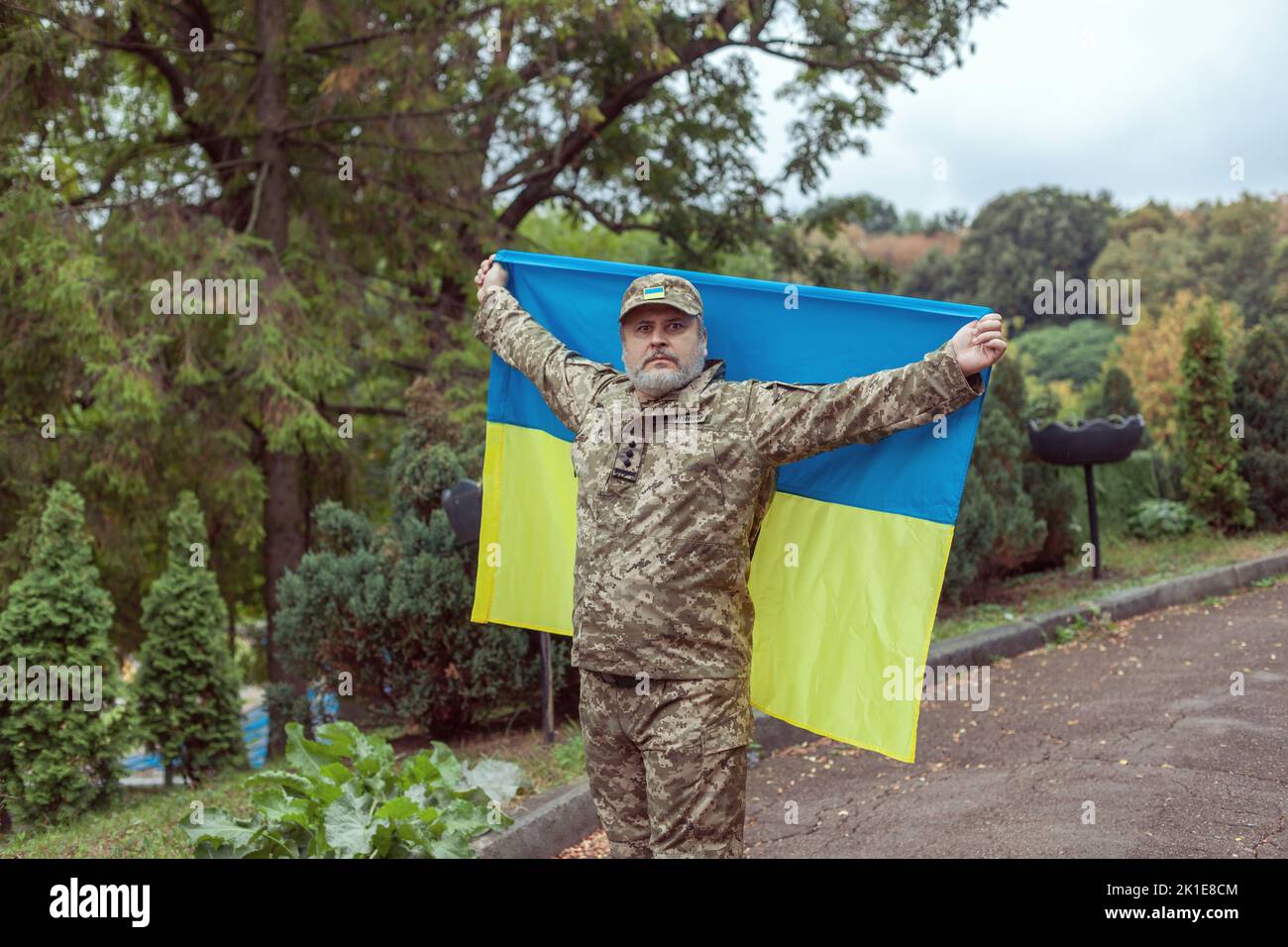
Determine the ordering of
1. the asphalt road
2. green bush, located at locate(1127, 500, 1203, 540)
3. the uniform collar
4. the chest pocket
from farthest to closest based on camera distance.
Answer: green bush, located at locate(1127, 500, 1203, 540), the asphalt road, the uniform collar, the chest pocket

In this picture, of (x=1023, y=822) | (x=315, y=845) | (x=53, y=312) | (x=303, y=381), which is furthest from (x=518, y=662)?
(x=53, y=312)

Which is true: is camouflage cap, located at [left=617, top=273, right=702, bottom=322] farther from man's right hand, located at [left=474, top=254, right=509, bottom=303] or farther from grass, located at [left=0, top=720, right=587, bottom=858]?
grass, located at [left=0, top=720, right=587, bottom=858]

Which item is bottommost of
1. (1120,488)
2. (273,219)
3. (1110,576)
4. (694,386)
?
(1110,576)

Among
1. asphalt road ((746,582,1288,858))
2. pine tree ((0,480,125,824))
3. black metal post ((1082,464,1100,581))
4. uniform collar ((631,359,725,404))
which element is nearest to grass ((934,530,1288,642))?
black metal post ((1082,464,1100,581))

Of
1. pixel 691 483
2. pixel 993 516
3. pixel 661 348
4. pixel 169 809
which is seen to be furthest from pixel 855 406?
pixel 993 516

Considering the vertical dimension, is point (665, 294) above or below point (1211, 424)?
above

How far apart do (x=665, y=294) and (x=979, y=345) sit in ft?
3.30

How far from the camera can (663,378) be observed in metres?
3.82

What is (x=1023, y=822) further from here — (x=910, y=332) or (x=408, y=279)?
(x=408, y=279)

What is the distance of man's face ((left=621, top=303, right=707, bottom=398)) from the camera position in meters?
3.84

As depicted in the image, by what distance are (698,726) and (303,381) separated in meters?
8.19

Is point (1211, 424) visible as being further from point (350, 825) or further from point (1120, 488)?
point (350, 825)

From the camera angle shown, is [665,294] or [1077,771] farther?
[1077,771]

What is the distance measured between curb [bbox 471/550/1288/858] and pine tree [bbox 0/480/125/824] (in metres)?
2.77
